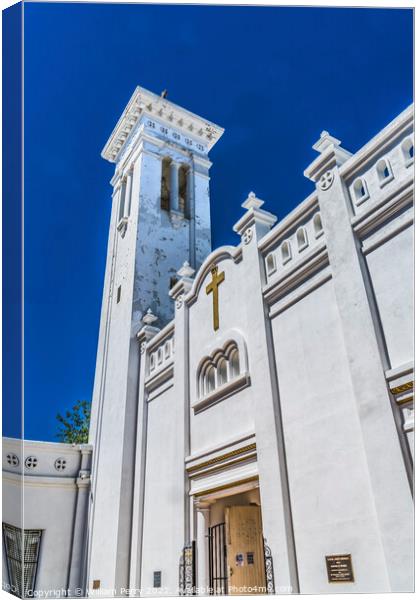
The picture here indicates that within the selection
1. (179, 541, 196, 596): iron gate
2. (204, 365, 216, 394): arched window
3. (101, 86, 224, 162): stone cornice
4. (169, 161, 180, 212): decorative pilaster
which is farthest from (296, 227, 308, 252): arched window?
(101, 86, 224, 162): stone cornice

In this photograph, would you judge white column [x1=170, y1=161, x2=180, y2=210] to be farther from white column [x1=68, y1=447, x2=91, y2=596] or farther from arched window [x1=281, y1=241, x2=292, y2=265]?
arched window [x1=281, y1=241, x2=292, y2=265]

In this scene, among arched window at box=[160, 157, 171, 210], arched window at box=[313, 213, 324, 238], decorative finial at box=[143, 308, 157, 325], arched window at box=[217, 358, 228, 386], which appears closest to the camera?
arched window at box=[313, 213, 324, 238]

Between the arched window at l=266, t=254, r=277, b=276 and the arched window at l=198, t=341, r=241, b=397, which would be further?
the arched window at l=198, t=341, r=241, b=397

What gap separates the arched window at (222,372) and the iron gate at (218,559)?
2779 mm

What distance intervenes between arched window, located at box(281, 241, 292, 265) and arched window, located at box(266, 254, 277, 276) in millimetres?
258

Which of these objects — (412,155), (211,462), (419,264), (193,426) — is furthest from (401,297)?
(193,426)

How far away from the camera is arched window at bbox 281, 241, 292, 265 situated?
8977mm

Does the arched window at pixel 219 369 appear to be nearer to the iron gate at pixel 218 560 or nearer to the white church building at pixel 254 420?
the white church building at pixel 254 420

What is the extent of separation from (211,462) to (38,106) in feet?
24.7

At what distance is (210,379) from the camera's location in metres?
10.8

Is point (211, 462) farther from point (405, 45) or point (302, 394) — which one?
point (405, 45)

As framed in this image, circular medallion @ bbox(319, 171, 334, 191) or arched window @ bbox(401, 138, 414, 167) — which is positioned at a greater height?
circular medallion @ bbox(319, 171, 334, 191)

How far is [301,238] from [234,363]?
291 cm

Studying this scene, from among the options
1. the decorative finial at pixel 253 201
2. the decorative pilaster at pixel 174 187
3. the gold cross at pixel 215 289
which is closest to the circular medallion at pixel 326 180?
the decorative finial at pixel 253 201
